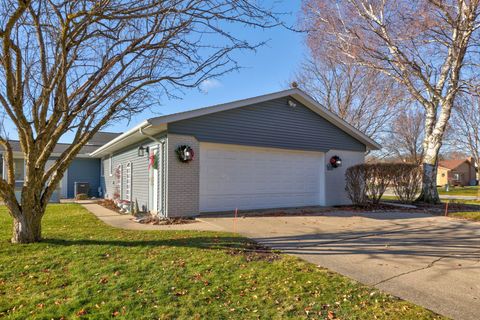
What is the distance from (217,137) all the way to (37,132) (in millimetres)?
5076

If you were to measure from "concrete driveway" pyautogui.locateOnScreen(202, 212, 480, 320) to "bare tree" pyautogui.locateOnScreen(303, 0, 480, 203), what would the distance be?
6.19 metres

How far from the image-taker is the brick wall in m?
9.33

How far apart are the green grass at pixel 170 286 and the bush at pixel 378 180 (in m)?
8.22

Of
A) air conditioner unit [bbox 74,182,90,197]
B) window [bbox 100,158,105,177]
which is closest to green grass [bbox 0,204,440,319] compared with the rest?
air conditioner unit [bbox 74,182,90,197]

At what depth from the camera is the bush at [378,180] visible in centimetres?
1233

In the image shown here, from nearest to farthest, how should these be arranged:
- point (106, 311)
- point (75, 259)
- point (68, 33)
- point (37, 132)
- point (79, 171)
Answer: point (106, 311) → point (75, 259) → point (68, 33) → point (37, 132) → point (79, 171)

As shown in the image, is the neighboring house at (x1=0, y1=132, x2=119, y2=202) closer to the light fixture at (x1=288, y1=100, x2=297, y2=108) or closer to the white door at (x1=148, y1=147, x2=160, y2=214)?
the white door at (x1=148, y1=147, x2=160, y2=214)

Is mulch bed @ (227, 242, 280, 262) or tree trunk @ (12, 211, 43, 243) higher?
tree trunk @ (12, 211, 43, 243)

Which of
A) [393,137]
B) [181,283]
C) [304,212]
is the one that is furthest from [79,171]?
[393,137]

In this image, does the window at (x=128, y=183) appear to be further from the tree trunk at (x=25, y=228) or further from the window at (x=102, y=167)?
the tree trunk at (x=25, y=228)

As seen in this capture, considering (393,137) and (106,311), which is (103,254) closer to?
(106,311)

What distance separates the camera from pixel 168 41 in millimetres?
6008

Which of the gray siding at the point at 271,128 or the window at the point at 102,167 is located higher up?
the gray siding at the point at 271,128

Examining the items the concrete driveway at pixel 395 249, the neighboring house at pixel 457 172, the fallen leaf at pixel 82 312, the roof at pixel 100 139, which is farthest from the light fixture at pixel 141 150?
the neighboring house at pixel 457 172
